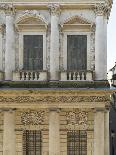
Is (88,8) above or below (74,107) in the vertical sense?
above

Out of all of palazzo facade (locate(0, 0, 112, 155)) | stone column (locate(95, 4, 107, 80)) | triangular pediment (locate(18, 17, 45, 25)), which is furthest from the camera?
triangular pediment (locate(18, 17, 45, 25))

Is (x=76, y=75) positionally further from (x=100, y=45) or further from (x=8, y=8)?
(x=8, y=8)

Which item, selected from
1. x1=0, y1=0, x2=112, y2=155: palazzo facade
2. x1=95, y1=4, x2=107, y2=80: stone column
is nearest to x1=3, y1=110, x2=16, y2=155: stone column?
x1=0, y1=0, x2=112, y2=155: palazzo facade

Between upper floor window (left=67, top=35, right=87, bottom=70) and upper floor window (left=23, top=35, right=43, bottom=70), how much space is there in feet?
5.22

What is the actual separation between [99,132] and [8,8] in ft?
27.8

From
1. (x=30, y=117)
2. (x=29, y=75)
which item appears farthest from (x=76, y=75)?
(x=30, y=117)

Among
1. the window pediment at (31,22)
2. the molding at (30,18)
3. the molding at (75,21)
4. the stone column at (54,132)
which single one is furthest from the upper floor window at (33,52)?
the stone column at (54,132)

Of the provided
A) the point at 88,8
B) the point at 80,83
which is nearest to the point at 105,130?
the point at 80,83

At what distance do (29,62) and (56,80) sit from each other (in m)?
2.04

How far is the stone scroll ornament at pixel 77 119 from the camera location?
2506 centimetres

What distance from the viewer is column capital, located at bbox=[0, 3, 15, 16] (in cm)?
2519

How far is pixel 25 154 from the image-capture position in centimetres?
2550

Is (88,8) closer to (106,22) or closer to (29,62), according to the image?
(106,22)

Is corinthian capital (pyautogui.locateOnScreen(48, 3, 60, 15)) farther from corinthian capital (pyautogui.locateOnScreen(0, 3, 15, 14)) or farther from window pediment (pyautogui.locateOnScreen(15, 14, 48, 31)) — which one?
corinthian capital (pyautogui.locateOnScreen(0, 3, 15, 14))
